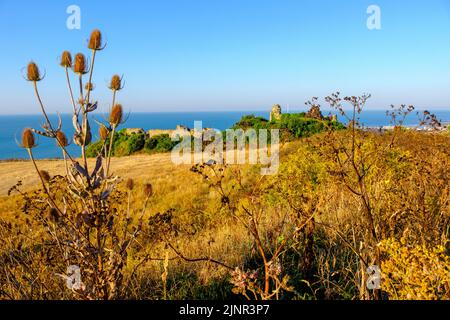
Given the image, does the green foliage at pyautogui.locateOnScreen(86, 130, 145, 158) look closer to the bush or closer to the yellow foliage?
the bush

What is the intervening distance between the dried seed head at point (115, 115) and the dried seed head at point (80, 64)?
0.35 metres

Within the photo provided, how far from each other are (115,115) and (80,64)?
41 cm

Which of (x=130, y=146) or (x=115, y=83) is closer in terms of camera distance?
(x=115, y=83)

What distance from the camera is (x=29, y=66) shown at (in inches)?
85.4

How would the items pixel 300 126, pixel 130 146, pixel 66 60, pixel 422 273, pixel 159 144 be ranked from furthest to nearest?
pixel 130 146, pixel 159 144, pixel 300 126, pixel 66 60, pixel 422 273

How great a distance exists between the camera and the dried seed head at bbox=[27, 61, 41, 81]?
217cm

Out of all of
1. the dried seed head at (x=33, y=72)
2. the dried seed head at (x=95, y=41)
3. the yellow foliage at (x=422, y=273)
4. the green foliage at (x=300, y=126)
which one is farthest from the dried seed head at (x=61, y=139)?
the yellow foliage at (x=422, y=273)

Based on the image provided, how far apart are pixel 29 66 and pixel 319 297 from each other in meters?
2.85

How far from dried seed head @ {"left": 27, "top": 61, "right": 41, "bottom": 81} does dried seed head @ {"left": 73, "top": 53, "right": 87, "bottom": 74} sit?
0.72ft

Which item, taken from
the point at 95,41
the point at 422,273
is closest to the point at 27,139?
the point at 95,41

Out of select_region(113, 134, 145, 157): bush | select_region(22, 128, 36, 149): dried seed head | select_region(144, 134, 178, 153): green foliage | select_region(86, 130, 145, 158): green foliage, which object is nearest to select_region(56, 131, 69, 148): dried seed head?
select_region(22, 128, 36, 149): dried seed head

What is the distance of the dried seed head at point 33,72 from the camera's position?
217cm

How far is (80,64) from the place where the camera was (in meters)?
2.22

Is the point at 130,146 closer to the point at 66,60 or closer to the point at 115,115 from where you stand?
the point at 66,60
